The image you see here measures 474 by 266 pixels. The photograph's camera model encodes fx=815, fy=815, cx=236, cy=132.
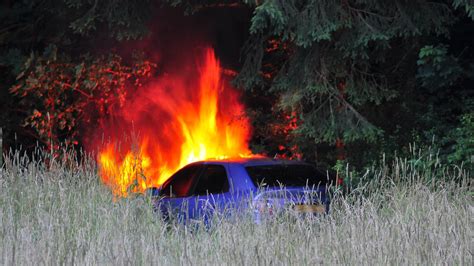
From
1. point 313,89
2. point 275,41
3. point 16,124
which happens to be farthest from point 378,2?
point 16,124

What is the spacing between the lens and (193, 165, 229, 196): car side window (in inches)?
451

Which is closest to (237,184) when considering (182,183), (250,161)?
(250,161)

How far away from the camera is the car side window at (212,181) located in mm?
11445

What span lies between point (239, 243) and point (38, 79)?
9545 millimetres

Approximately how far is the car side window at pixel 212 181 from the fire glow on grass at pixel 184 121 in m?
4.67

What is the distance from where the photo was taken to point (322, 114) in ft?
42.7

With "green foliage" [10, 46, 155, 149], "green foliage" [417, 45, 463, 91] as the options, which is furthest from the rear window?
"green foliage" [10, 46, 155, 149]

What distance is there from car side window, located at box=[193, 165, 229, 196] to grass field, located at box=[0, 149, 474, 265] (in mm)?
1661

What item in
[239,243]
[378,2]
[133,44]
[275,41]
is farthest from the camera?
[133,44]

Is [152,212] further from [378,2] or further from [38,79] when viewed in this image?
[38,79]

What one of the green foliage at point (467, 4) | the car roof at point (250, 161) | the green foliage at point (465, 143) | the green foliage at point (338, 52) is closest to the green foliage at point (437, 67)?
the green foliage at point (338, 52)

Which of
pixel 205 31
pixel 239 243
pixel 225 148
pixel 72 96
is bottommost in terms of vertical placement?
pixel 239 243

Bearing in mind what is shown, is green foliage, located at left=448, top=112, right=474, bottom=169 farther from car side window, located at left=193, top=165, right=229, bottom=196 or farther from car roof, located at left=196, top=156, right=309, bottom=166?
car side window, located at left=193, top=165, right=229, bottom=196

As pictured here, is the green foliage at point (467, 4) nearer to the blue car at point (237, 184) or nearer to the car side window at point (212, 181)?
the blue car at point (237, 184)
